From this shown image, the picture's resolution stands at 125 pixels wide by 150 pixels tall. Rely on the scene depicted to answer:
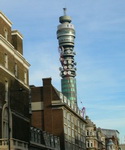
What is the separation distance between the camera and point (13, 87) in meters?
53.2

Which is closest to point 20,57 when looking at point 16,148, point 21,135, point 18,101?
point 18,101

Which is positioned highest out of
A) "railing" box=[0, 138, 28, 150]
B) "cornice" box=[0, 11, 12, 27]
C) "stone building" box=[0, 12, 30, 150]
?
"cornice" box=[0, 11, 12, 27]

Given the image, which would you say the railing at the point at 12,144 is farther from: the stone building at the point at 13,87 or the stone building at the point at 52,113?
the stone building at the point at 52,113

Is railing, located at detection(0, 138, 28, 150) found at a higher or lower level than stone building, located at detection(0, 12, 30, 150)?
lower

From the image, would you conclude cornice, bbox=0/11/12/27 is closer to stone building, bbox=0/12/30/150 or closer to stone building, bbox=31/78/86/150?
stone building, bbox=0/12/30/150

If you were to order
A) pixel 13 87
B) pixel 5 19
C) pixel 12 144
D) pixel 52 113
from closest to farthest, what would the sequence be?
pixel 12 144 → pixel 13 87 → pixel 5 19 → pixel 52 113

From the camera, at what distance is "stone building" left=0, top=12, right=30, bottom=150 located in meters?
49.4

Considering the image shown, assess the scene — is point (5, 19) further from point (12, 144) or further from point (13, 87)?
point (12, 144)

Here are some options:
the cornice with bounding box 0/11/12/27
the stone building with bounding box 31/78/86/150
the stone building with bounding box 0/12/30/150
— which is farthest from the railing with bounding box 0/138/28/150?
the stone building with bounding box 31/78/86/150

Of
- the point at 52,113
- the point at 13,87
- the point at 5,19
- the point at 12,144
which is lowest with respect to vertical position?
the point at 12,144

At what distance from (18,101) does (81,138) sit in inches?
2258

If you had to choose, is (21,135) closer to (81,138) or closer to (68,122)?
(68,122)

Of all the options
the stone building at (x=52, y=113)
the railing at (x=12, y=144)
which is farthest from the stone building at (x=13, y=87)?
the stone building at (x=52, y=113)

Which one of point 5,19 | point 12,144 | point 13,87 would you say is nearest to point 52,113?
point 13,87
